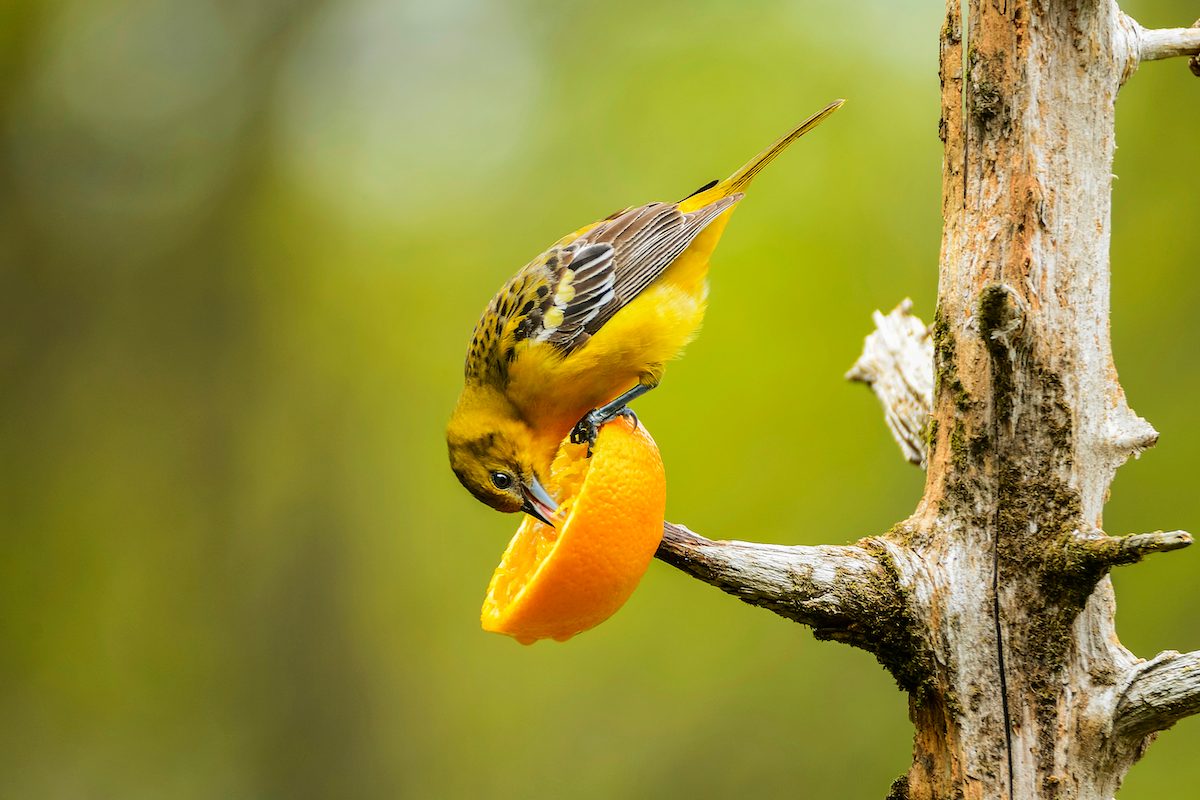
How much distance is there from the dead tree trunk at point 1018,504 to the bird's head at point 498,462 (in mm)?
965

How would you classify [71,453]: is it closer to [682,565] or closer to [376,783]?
[376,783]

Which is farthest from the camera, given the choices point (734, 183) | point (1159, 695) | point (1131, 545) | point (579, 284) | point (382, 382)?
point (382, 382)

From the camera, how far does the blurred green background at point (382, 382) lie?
5461mm

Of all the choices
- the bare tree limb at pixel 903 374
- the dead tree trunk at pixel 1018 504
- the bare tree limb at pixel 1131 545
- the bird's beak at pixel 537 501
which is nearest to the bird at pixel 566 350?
the bird's beak at pixel 537 501

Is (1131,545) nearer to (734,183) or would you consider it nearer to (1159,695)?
(1159,695)

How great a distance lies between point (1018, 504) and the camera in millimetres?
2043

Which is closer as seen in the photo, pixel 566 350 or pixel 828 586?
pixel 828 586

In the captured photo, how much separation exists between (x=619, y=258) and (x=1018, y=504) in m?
1.71

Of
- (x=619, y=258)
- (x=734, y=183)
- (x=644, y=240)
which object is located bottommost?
(x=619, y=258)

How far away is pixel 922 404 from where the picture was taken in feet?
9.54

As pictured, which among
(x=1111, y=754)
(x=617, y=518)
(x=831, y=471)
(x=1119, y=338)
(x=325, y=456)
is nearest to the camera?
(x=1111, y=754)

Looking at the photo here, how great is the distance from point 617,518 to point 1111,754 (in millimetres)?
1079

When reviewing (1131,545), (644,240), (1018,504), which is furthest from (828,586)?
(644,240)

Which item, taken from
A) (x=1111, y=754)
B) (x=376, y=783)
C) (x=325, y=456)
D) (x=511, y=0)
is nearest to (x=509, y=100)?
(x=511, y=0)
